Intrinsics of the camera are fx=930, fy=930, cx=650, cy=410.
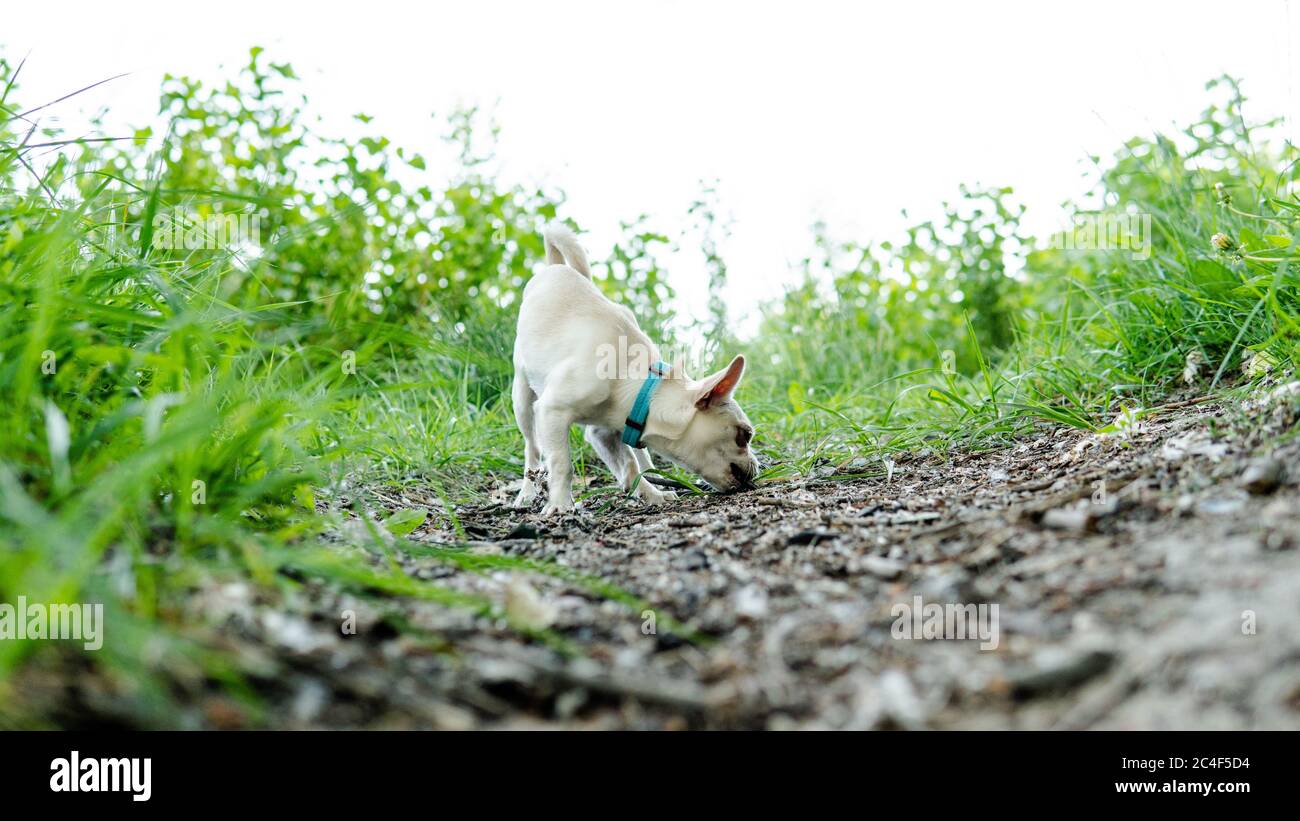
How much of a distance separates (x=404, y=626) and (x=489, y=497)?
2.87 metres

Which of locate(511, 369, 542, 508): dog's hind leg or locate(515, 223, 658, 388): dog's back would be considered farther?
locate(511, 369, 542, 508): dog's hind leg

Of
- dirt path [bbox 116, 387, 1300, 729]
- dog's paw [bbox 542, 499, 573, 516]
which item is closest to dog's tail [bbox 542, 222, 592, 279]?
dog's paw [bbox 542, 499, 573, 516]

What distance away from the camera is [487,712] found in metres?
1.59

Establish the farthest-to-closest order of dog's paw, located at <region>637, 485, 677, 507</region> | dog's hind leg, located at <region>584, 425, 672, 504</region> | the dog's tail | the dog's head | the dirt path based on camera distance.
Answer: the dog's tail, dog's hind leg, located at <region>584, 425, 672, 504</region>, dog's paw, located at <region>637, 485, 677, 507</region>, the dog's head, the dirt path

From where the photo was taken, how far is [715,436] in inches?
156

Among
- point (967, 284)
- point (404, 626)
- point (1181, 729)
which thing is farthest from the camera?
point (967, 284)

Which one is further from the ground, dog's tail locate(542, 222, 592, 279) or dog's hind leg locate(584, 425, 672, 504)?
dog's tail locate(542, 222, 592, 279)

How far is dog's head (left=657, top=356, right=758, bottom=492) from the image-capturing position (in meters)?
3.98

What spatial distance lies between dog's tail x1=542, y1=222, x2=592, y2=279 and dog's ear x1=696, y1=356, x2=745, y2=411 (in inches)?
49.0

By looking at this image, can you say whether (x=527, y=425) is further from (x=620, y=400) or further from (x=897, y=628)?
(x=897, y=628)

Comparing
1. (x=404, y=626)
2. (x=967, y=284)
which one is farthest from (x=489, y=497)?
(x=967, y=284)

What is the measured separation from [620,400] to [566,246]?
1.17 m

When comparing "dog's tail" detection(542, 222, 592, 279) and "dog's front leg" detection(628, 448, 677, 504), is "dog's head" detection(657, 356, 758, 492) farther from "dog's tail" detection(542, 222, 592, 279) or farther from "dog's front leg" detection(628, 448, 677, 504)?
"dog's tail" detection(542, 222, 592, 279)
